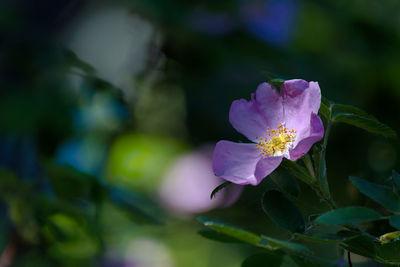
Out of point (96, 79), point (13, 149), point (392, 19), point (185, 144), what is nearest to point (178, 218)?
point (185, 144)

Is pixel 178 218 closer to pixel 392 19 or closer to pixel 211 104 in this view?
pixel 211 104

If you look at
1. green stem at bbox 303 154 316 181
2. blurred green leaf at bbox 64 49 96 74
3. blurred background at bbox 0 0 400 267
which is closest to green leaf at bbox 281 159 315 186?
green stem at bbox 303 154 316 181

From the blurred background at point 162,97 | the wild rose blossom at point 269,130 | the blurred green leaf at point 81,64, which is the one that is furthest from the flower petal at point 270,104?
the blurred green leaf at point 81,64

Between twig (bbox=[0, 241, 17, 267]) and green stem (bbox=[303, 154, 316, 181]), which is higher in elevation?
green stem (bbox=[303, 154, 316, 181])

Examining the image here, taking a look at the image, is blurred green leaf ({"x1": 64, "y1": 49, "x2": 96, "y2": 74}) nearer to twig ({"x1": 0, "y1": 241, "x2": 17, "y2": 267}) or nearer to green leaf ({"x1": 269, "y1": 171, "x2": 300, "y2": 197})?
twig ({"x1": 0, "y1": 241, "x2": 17, "y2": 267})

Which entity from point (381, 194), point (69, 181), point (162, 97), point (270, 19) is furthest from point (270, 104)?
point (270, 19)

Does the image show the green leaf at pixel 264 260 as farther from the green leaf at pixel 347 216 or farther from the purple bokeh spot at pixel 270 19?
the purple bokeh spot at pixel 270 19
